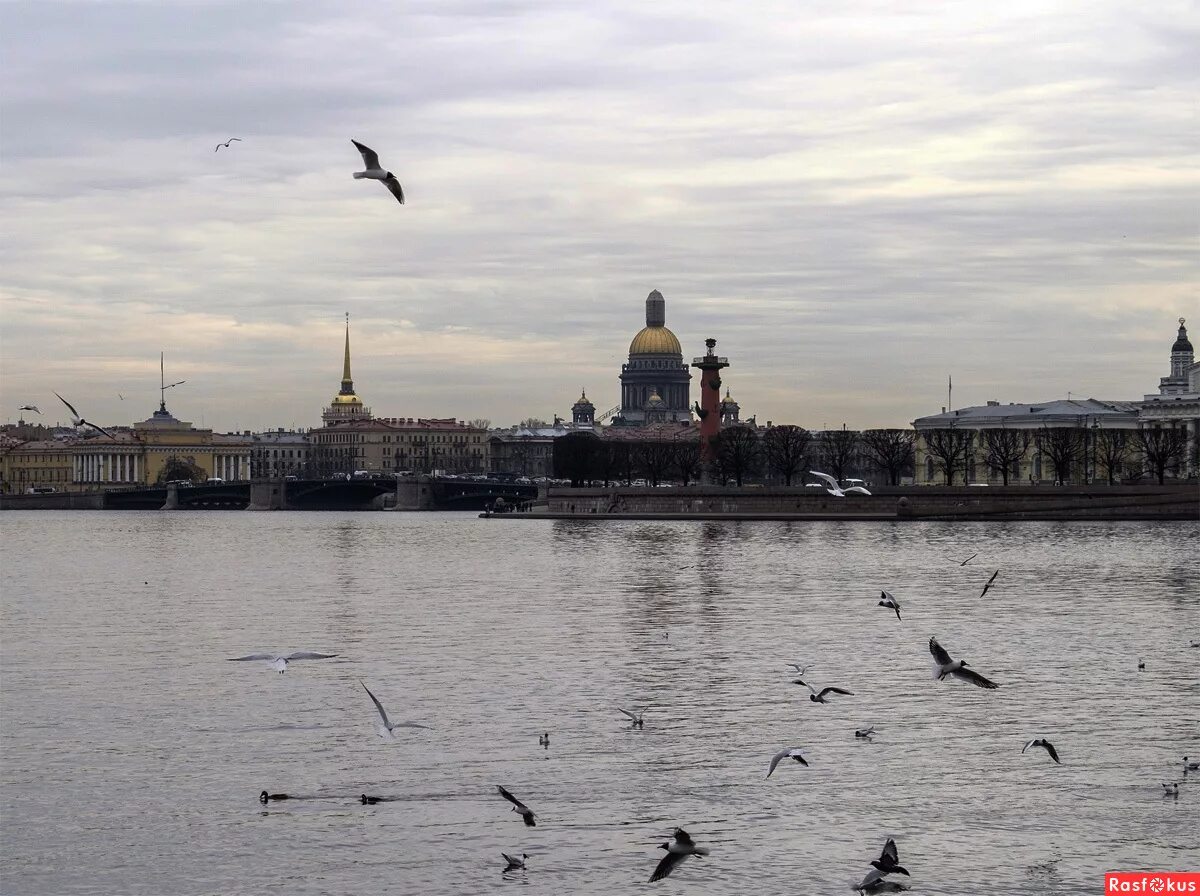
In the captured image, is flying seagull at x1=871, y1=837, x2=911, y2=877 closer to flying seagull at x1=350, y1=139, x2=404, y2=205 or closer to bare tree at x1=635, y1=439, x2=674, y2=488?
flying seagull at x1=350, y1=139, x2=404, y2=205

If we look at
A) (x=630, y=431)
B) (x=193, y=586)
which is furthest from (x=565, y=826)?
(x=630, y=431)

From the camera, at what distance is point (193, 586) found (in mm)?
30984

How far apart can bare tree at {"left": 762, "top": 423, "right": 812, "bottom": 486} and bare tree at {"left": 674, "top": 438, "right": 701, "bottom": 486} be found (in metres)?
2.55

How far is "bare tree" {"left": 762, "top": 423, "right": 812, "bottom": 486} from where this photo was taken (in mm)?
67562

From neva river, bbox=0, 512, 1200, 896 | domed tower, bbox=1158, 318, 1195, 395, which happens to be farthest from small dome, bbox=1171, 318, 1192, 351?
neva river, bbox=0, 512, 1200, 896

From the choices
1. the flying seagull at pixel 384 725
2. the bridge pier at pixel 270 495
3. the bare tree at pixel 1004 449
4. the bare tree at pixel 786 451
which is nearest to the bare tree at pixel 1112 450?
the bare tree at pixel 1004 449

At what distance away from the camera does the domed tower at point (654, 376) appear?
135m

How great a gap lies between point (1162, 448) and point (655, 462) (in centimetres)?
2028

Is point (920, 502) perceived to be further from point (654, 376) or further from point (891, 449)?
point (654, 376)

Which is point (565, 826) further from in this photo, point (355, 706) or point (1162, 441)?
point (1162, 441)

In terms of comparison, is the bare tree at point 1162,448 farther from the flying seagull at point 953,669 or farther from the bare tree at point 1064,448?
the flying seagull at point 953,669

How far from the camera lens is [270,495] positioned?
89.8 meters

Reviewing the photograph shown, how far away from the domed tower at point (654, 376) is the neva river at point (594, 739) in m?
106

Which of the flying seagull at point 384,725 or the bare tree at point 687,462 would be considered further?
the bare tree at point 687,462
